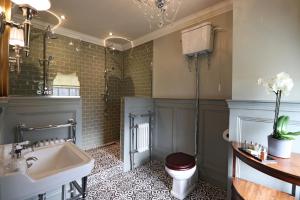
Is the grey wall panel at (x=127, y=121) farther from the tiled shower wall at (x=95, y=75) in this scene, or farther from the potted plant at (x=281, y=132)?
the potted plant at (x=281, y=132)

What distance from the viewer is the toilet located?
178cm

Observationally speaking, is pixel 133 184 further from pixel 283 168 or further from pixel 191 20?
pixel 191 20

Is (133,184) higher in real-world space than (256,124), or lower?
lower

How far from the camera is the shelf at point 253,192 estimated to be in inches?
49.1

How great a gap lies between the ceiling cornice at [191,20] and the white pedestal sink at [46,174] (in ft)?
7.61

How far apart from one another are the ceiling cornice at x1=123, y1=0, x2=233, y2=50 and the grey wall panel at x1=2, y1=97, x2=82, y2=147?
192cm

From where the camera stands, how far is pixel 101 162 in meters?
2.56

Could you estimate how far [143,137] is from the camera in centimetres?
269

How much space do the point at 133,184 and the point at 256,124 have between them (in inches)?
65.4

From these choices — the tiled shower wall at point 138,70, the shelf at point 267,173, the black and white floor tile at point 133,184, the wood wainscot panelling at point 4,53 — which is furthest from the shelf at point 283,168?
the tiled shower wall at point 138,70

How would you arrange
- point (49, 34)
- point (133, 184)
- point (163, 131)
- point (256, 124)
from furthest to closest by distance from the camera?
point (163, 131) → point (49, 34) → point (133, 184) → point (256, 124)

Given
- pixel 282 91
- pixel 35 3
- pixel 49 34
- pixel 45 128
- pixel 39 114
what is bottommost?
pixel 45 128

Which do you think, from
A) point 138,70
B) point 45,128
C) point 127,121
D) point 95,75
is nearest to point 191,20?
point 138,70

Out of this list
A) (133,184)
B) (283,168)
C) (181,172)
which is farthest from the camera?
(133,184)
